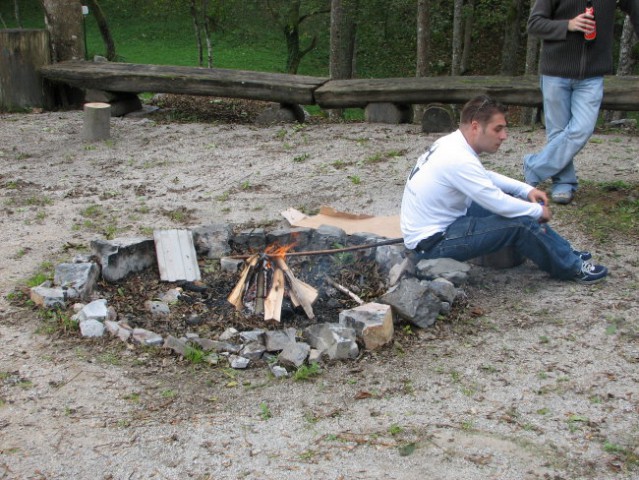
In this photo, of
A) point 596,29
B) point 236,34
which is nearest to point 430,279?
point 596,29

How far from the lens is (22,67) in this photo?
11.1 m

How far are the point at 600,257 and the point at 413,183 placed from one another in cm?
162

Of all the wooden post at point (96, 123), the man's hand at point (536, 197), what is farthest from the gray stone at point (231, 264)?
the wooden post at point (96, 123)

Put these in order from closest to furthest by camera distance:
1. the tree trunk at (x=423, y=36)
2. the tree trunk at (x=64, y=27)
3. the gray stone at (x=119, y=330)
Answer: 1. the gray stone at (x=119, y=330)
2. the tree trunk at (x=64, y=27)
3. the tree trunk at (x=423, y=36)

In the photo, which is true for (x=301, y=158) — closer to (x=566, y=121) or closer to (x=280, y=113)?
(x=280, y=113)

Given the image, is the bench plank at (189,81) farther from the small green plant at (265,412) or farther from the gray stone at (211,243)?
the small green plant at (265,412)

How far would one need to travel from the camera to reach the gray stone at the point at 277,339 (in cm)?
445

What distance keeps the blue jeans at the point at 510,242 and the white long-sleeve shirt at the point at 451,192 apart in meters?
0.08

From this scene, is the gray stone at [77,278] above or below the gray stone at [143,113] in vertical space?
below

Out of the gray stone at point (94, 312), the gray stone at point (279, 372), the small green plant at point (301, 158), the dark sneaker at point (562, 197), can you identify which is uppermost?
the small green plant at point (301, 158)

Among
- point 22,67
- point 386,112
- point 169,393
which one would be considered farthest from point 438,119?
point 169,393

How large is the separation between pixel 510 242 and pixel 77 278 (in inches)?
113

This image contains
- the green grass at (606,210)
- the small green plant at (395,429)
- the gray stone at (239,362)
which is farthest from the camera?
the green grass at (606,210)

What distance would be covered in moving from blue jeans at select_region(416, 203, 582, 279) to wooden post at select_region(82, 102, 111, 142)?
222 inches
